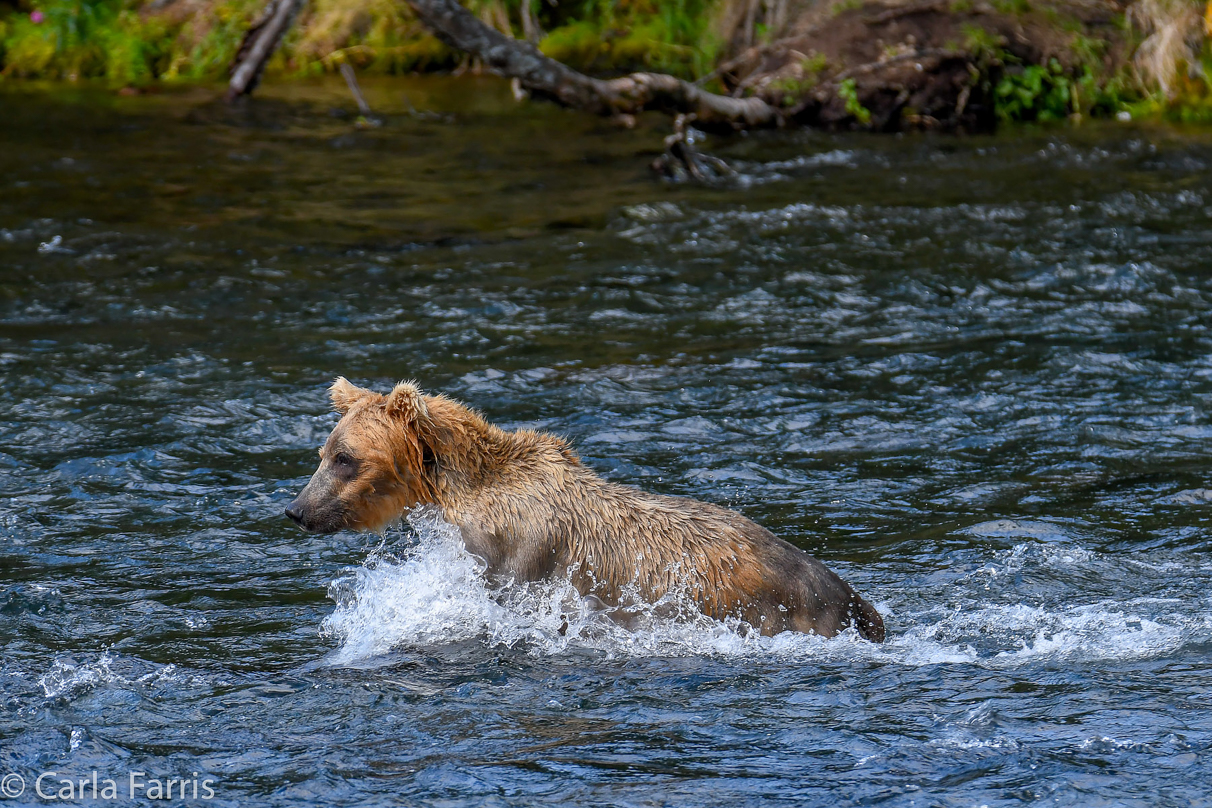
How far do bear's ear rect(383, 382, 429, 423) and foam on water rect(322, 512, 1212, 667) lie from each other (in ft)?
1.66

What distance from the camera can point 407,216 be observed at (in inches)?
579

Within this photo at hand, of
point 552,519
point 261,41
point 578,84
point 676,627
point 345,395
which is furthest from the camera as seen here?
point 261,41

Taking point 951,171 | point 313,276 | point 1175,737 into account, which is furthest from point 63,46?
point 1175,737

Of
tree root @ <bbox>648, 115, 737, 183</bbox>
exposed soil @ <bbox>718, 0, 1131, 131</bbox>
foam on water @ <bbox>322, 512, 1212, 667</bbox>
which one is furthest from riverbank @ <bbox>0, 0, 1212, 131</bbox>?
foam on water @ <bbox>322, 512, 1212, 667</bbox>

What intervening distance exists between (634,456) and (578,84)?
8391mm

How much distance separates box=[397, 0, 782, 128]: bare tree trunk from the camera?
14273 millimetres

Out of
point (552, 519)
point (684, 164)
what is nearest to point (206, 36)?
point (684, 164)

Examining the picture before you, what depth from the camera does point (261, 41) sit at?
55.7ft

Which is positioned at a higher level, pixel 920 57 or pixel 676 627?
pixel 920 57

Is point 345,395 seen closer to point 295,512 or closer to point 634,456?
point 295,512

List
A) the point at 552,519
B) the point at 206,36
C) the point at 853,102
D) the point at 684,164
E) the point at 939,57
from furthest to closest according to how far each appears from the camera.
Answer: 1. the point at 206,36
2. the point at 939,57
3. the point at 853,102
4. the point at 684,164
5. the point at 552,519

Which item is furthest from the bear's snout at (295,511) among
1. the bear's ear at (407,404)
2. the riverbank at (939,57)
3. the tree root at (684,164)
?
the riverbank at (939,57)

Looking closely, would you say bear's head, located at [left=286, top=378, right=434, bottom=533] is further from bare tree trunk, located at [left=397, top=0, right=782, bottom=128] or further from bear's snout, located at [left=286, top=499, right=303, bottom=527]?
bare tree trunk, located at [left=397, top=0, right=782, bottom=128]

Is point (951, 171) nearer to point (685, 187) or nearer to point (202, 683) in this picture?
point (685, 187)
